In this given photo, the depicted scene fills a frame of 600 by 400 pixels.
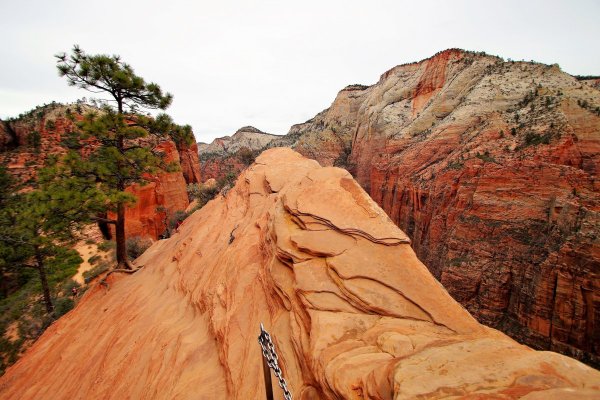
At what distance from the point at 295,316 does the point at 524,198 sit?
16.6 m

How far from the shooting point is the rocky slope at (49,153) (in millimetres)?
22781

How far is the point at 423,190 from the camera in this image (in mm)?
22578

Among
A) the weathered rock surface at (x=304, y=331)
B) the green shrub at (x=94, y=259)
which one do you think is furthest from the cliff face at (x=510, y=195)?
the green shrub at (x=94, y=259)

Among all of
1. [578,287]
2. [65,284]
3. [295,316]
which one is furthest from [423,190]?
[65,284]

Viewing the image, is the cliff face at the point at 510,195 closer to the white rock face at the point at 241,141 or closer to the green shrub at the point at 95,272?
the green shrub at the point at 95,272

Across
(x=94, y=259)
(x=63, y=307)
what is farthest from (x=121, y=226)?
(x=94, y=259)

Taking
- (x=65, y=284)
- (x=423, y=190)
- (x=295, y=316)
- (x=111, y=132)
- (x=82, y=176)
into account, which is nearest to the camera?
(x=295, y=316)

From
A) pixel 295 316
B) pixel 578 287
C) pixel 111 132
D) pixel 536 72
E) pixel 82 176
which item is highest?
pixel 536 72

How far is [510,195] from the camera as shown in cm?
1586

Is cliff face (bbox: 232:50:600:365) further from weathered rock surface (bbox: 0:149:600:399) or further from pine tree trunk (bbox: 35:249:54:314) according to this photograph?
pine tree trunk (bbox: 35:249:54:314)

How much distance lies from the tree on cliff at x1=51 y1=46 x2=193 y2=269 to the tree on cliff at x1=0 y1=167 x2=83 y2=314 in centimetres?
79

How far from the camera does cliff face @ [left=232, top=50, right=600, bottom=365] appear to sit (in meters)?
→ 11.7

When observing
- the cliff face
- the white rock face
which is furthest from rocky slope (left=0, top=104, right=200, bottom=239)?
the white rock face

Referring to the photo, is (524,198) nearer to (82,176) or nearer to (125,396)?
(125,396)
